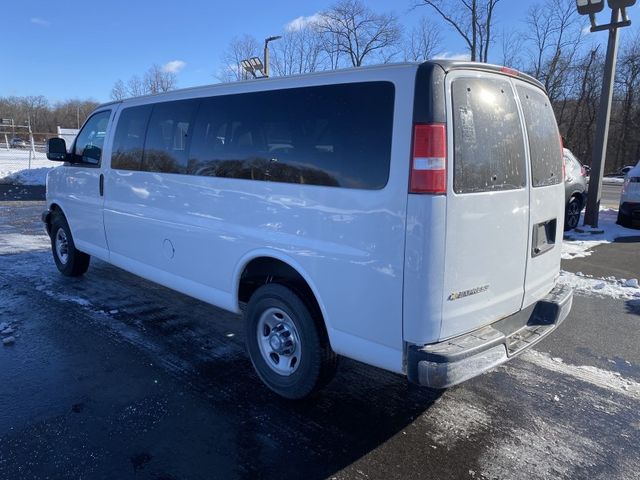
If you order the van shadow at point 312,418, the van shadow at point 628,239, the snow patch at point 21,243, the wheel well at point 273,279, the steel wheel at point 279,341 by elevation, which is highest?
the wheel well at point 273,279

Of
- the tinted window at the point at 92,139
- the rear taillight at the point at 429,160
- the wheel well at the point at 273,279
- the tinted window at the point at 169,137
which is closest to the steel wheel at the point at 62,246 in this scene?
the tinted window at the point at 92,139

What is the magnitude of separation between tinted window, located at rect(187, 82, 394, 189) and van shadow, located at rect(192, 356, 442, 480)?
1.56 meters

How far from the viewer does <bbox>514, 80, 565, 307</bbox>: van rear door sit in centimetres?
316

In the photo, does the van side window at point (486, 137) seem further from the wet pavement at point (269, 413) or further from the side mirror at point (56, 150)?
the side mirror at point (56, 150)

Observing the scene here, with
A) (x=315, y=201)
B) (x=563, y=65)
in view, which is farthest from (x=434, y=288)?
(x=563, y=65)


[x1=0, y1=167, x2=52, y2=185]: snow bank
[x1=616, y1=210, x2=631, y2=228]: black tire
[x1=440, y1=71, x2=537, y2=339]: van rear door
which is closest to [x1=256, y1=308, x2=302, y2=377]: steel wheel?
[x1=440, y1=71, x2=537, y2=339]: van rear door

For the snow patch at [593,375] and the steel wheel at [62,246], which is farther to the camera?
the steel wheel at [62,246]

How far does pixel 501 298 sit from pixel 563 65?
40.5 m

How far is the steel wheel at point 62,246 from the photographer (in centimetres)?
624

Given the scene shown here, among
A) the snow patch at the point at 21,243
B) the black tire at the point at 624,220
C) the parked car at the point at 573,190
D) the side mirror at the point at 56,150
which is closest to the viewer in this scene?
the side mirror at the point at 56,150

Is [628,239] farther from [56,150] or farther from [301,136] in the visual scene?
[56,150]

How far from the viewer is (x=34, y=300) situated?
531 centimetres

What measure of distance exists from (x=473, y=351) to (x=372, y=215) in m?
0.94

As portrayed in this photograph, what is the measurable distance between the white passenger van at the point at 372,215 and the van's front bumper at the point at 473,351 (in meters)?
0.01
